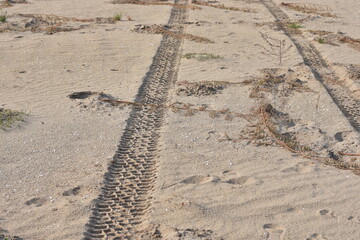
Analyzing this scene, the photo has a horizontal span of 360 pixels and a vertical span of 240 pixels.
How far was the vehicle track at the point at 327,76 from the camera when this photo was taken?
20.7 ft

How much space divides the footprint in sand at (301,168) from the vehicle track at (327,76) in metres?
1.22

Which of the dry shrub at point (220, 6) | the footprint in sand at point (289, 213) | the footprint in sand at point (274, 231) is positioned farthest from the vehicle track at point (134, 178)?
the dry shrub at point (220, 6)

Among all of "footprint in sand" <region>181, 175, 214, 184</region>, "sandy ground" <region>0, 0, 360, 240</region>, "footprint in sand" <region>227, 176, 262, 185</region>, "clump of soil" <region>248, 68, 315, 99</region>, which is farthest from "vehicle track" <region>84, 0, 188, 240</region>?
"clump of soil" <region>248, 68, 315, 99</region>

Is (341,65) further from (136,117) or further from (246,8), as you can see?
(246,8)

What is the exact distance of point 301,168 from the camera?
490 centimetres

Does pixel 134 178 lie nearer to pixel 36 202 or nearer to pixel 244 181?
pixel 36 202

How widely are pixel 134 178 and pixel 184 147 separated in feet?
2.67

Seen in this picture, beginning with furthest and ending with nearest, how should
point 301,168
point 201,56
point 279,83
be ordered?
1. point 201,56
2. point 279,83
3. point 301,168

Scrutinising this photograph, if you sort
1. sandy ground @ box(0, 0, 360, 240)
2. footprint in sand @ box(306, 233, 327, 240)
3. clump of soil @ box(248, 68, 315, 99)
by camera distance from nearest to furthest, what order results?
footprint in sand @ box(306, 233, 327, 240), sandy ground @ box(0, 0, 360, 240), clump of soil @ box(248, 68, 315, 99)

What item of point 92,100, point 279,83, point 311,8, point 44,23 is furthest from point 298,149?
point 311,8

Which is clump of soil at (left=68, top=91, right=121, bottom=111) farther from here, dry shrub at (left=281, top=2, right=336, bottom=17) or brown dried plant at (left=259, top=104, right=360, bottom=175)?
dry shrub at (left=281, top=2, right=336, bottom=17)

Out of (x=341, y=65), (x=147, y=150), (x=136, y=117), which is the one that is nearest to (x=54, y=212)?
(x=147, y=150)

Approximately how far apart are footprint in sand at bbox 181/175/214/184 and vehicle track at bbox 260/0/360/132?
220cm

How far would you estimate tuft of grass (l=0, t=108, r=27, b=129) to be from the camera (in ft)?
18.7
